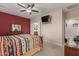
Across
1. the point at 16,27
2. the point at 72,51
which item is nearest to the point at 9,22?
the point at 16,27

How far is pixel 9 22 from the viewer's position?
1.63 meters

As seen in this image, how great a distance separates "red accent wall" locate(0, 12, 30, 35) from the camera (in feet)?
5.13

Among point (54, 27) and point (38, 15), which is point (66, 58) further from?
point (54, 27)

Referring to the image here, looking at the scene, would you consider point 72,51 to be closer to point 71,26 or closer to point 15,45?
point 71,26

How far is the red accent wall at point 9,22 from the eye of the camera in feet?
5.13

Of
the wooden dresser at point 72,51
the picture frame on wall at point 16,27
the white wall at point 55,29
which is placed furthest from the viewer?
the white wall at point 55,29

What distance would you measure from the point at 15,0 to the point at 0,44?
1238mm

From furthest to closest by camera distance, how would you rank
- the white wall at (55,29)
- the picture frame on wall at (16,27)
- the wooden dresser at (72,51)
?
the white wall at (55,29) → the picture frame on wall at (16,27) → the wooden dresser at (72,51)

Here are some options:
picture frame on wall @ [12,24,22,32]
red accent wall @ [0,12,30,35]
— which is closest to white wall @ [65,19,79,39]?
red accent wall @ [0,12,30,35]

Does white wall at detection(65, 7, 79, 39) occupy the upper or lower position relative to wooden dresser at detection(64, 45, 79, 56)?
upper

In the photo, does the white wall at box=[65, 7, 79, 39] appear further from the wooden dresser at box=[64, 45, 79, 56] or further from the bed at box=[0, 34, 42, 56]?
the bed at box=[0, 34, 42, 56]

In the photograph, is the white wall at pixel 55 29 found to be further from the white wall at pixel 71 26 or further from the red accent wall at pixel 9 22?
the red accent wall at pixel 9 22

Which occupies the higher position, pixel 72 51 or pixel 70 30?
pixel 70 30

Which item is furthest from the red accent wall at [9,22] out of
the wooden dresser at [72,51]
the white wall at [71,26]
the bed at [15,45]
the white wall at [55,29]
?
the white wall at [71,26]
